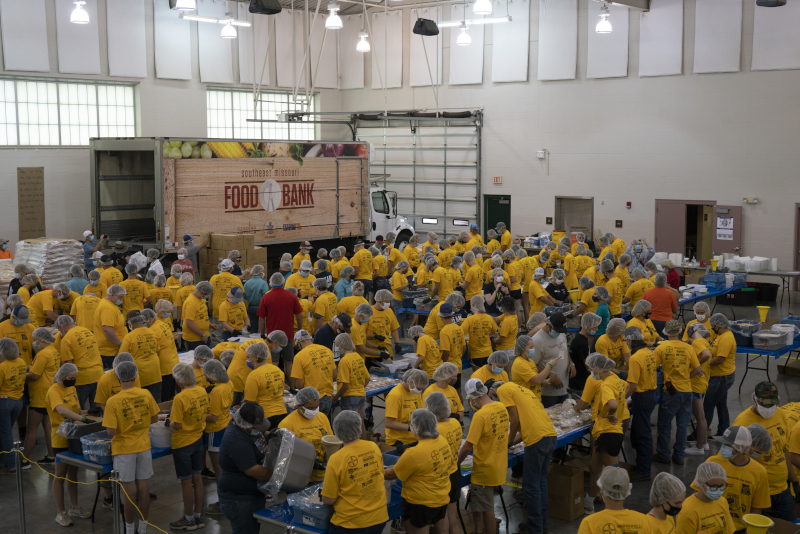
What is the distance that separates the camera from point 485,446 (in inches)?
253

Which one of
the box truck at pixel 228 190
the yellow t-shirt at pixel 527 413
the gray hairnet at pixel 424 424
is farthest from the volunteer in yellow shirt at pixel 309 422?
the box truck at pixel 228 190

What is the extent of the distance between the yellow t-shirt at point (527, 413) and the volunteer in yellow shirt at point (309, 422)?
1720 mm

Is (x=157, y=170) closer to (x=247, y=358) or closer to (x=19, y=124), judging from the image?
(x=19, y=124)

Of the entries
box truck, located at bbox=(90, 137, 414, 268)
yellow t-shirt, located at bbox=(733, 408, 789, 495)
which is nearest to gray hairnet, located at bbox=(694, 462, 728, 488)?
yellow t-shirt, located at bbox=(733, 408, 789, 495)

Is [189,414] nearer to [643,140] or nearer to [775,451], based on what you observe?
[775,451]

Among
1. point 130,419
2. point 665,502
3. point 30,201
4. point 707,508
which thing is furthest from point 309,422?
point 30,201

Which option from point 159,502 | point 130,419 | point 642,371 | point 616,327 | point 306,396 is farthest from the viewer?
point 616,327

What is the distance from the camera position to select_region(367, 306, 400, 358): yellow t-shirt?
9.65 meters

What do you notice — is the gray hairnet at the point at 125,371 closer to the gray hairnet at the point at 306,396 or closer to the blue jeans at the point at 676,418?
the gray hairnet at the point at 306,396

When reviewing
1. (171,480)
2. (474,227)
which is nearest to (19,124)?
(474,227)

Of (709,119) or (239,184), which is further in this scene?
(709,119)

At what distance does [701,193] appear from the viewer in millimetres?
20156

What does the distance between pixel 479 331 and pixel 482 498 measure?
3.31 m

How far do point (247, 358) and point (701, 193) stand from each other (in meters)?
→ 16.2
